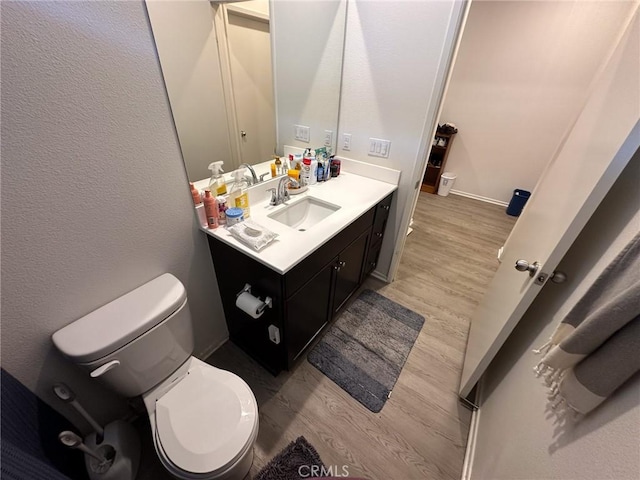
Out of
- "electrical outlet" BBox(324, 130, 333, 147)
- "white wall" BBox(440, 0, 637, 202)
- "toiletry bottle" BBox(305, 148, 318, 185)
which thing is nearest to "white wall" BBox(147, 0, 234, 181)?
"toiletry bottle" BBox(305, 148, 318, 185)

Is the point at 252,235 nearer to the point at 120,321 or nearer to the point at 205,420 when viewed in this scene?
the point at 120,321

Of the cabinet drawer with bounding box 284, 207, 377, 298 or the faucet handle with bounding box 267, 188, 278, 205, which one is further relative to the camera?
the faucet handle with bounding box 267, 188, 278, 205

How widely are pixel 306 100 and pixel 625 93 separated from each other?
1.46 m

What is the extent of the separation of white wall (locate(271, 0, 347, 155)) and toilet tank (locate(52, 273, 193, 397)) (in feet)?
3.63

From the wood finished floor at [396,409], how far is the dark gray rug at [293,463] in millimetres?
30

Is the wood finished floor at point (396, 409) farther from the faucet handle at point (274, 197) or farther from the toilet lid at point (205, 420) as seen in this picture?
the faucet handle at point (274, 197)

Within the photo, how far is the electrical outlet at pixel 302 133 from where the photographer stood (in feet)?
5.64

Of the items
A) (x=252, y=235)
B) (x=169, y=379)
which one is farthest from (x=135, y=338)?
(x=252, y=235)

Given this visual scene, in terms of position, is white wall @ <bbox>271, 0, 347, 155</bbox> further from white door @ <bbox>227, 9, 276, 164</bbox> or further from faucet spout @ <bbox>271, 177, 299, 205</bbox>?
Answer: faucet spout @ <bbox>271, 177, 299, 205</bbox>

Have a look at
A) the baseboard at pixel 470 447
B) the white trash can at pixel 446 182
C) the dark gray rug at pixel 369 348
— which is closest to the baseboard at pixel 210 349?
the dark gray rug at pixel 369 348

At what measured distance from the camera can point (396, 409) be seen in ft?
4.42

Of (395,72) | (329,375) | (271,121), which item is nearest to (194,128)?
(271,121)

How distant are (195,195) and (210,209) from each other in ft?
0.27

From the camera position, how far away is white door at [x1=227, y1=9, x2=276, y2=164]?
3.71ft
